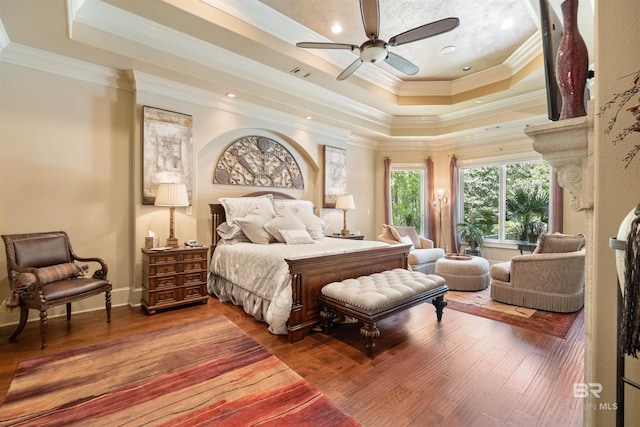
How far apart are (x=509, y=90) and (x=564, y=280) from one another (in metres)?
2.97

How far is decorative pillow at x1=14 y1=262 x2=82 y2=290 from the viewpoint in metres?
2.47

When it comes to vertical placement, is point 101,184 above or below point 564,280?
above

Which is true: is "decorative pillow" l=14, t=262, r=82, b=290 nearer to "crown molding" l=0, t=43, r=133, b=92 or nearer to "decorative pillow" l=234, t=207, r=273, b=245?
"decorative pillow" l=234, t=207, r=273, b=245

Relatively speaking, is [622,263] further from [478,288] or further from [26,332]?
[26,332]

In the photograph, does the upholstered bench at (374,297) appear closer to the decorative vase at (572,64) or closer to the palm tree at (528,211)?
the decorative vase at (572,64)

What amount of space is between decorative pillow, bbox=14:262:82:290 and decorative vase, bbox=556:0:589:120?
154 inches

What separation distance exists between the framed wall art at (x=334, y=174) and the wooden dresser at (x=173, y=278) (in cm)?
274

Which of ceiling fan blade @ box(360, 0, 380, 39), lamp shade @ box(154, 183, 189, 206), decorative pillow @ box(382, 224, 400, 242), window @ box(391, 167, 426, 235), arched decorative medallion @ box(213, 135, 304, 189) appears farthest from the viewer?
window @ box(391, 167, 426, 235)

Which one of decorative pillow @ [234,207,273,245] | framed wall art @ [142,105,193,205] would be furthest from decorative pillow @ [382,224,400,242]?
framed wall art @ [142,105,193,205]

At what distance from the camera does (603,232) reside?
1048mm

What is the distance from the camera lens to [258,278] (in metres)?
2.93

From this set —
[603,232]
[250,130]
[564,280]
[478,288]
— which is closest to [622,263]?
[603,232]

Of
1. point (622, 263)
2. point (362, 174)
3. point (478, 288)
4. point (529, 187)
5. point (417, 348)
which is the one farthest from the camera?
point (362, 174)

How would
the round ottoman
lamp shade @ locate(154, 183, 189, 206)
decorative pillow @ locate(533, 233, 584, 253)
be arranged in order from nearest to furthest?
lamp shade @ locate(154, 183, 189, 206), decorative pillow @ locate(533, 233, 584, 253), the round ottoman
